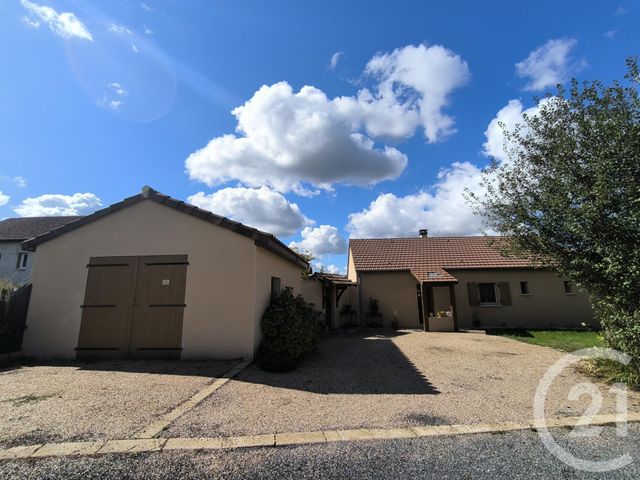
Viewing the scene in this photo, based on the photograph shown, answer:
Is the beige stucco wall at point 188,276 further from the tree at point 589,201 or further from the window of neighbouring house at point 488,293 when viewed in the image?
the window of neighbouring house at point 488,293

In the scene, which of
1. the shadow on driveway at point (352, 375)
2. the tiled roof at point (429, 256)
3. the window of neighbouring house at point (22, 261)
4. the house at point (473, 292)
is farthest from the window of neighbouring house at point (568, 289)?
the window of neighbouring house at point (22, 261)

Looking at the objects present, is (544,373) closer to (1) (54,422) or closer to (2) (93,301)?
(1) (54,422)

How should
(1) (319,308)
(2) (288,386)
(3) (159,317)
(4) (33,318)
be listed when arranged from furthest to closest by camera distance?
(1) (319,308), (4) (33,318), (3) (159,317), (2) (288,386)

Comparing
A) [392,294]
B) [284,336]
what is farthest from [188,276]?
[392,294]

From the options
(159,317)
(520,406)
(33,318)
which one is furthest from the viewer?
(33,318)

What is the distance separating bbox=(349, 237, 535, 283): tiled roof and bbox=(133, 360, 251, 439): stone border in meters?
11.4

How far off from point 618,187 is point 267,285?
7.29 meters

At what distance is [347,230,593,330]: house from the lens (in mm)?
16688

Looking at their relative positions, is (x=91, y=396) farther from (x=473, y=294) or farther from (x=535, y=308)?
(x=535, y=308)

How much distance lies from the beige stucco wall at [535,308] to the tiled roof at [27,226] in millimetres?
28031

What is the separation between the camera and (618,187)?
614 cm

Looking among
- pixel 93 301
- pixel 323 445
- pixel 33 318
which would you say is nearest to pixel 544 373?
pixel 323 445

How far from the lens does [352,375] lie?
6.84 metres

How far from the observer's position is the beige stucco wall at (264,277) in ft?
25.0
